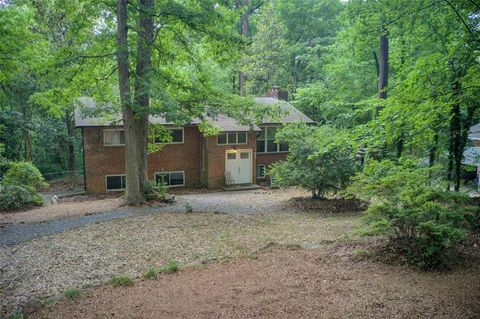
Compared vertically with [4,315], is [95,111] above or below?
above

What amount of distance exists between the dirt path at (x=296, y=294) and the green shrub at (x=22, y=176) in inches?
501

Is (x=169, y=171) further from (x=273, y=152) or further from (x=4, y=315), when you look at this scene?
(x=4, y=315)

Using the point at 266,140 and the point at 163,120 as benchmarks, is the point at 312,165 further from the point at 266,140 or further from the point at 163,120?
the point at 163,120

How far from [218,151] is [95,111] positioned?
933 centimetres

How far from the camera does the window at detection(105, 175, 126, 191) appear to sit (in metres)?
21.1

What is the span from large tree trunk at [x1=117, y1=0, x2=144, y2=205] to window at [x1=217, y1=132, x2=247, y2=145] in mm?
7926

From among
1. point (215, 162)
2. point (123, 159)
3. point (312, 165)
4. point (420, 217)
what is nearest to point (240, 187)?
point (215, 162)

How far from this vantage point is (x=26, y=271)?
7496mm

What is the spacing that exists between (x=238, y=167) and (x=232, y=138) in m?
1.88

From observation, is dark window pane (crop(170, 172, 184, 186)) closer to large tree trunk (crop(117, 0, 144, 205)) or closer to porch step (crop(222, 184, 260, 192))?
porch step (crop(222, 184, 260, 192))

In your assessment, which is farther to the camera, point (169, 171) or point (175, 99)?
point (169, 171)

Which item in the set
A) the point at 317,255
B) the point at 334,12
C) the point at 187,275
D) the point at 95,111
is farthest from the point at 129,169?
the point at 334,12

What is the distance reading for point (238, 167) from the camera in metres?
23.2

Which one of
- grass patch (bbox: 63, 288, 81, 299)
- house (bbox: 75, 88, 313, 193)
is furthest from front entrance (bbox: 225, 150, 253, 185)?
grass patch (bbox: 63, 288, 81, 299)
